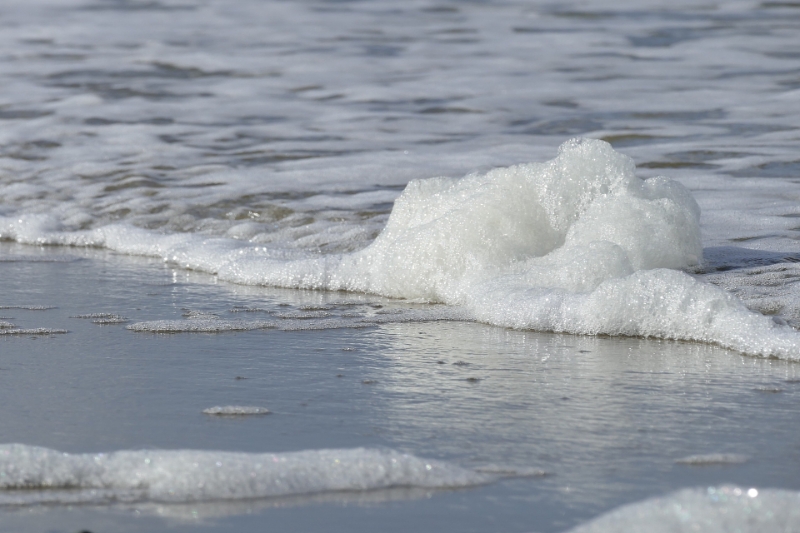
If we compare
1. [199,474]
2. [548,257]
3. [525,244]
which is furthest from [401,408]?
[525,244]

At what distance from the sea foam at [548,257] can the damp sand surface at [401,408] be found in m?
0.12

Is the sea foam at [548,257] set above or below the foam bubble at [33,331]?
above

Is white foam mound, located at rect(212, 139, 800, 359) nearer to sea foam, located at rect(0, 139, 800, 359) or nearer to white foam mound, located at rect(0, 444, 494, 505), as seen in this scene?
sea foam, located at rect(0, 139, 800, 359)

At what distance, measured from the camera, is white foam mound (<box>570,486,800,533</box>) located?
1.53 m

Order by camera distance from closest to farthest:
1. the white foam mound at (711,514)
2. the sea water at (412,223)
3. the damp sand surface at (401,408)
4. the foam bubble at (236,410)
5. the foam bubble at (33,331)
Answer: the white foam mound at (711,514) < the damp sand surface at (401,408) < the sea water at (412,223) < the foam bubble at (236,410) < the foam bubble at (33,331)

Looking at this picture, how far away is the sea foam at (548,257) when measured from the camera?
130 inches

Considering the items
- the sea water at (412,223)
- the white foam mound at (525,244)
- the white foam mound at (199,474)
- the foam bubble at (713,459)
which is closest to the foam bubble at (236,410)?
the sea water at (412,223)

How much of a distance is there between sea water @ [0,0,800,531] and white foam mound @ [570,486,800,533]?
0.03 feet

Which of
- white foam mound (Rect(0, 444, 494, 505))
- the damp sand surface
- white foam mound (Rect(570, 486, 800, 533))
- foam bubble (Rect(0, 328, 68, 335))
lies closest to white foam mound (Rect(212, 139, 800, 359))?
the damp sand surface

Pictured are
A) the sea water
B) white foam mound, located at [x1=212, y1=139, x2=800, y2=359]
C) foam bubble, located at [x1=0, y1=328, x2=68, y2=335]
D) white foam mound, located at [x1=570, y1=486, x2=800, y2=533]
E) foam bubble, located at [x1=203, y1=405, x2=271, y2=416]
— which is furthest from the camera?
white foam mound, located at [x1=212, y1=139, x2=800, y2=359]

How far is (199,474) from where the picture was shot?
6.22ft

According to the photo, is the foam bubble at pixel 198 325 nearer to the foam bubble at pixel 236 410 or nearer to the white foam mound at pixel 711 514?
the foam bubble at pixel 236 410

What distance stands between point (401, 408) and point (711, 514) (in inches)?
38.6

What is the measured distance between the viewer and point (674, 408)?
2410 millimetres
